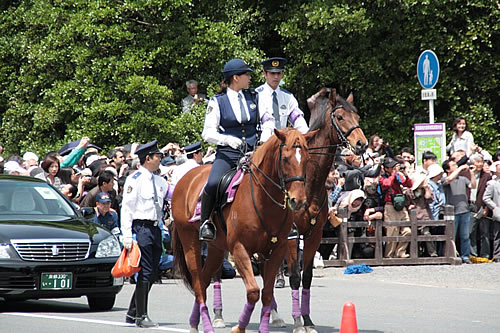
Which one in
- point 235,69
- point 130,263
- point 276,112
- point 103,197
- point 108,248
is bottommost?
point 130,263

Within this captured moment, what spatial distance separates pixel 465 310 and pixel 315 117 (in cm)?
350

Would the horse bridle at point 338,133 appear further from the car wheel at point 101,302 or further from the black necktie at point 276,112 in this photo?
the car wheel at point 101,302

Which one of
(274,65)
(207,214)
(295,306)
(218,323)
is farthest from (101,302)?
(274,65)

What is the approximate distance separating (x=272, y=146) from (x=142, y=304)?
2978 millimetres

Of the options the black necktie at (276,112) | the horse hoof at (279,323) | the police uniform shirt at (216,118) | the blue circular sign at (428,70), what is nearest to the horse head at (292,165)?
the police uniform shirt at (216,118)

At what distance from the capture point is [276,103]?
467 inches

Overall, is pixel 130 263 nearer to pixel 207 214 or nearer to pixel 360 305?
pixel 207 214

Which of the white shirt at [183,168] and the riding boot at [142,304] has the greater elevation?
the white shirt at [183,168]

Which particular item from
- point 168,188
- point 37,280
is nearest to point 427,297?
point 168,188

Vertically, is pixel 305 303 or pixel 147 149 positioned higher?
pixel 147 149

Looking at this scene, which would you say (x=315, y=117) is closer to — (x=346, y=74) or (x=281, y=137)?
(x=281, y=137)

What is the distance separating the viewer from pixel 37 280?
1302cm

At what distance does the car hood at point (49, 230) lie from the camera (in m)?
13.3

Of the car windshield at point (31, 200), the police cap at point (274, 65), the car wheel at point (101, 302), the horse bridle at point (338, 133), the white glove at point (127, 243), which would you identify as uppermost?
the police cap at point (274, 65)
